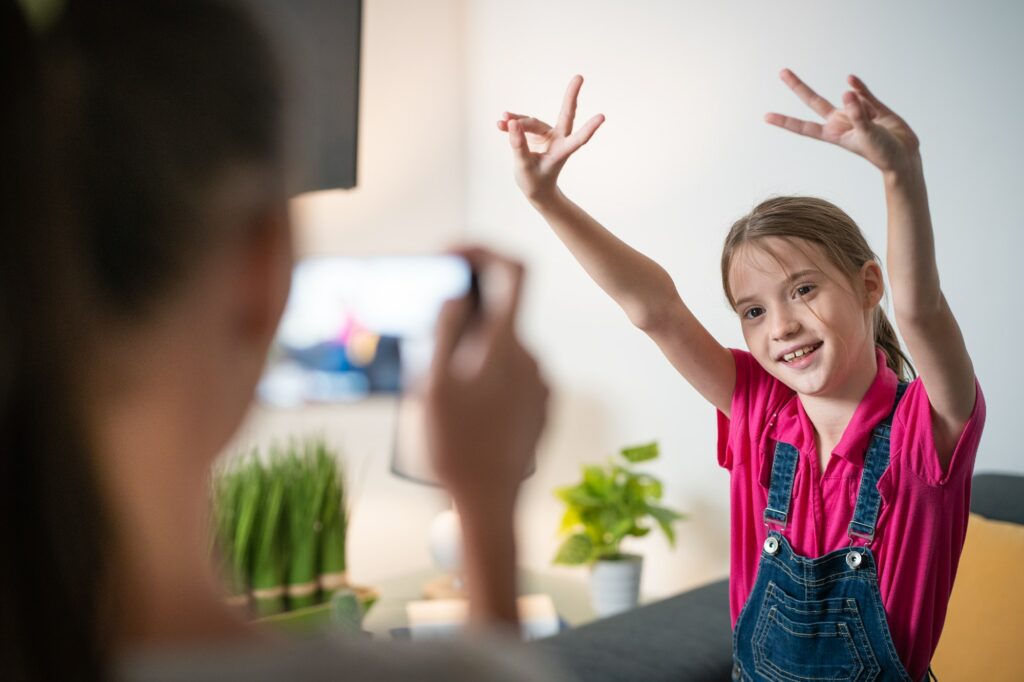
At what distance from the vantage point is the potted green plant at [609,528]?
1.52 m

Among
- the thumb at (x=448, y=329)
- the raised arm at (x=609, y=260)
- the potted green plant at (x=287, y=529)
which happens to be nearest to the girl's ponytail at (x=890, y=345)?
the raised arm at (x=609, y=260)

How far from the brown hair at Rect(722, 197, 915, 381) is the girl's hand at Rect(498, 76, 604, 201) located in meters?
0.13

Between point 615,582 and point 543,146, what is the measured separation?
43.9 inches

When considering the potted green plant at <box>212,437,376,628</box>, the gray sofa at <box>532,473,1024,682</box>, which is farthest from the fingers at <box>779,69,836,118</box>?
the potted green plant at <box>212,437,376,628</box>

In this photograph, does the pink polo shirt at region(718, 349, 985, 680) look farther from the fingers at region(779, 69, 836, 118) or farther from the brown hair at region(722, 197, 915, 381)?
the fingers at region(779, 69, 836, 118)

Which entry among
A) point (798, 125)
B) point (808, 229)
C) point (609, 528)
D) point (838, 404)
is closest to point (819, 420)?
point (838, 404)

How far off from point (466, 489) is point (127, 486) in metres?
0.08

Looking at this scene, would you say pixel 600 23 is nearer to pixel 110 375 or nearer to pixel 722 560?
pixel 110 375

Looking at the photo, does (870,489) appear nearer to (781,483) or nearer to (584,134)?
(781,483)

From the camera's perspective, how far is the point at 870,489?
1.92 ft

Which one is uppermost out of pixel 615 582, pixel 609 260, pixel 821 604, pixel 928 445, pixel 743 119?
pixel 743 119

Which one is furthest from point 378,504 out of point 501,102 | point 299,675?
point 299,675

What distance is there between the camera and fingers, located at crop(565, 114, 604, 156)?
1.58 feet

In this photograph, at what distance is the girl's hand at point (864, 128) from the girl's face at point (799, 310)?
122 mm
